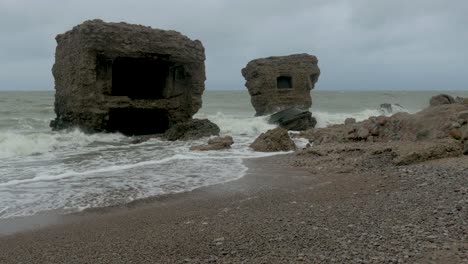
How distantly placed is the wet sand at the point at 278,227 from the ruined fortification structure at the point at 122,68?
354 inches

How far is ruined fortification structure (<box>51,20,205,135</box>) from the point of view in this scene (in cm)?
1418

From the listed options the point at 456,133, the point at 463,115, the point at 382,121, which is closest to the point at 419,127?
the point at 463,115

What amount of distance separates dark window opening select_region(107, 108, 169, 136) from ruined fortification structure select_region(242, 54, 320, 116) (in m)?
9.02

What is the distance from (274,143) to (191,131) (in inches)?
175

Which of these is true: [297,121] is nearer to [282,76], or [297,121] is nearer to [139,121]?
[139,121]

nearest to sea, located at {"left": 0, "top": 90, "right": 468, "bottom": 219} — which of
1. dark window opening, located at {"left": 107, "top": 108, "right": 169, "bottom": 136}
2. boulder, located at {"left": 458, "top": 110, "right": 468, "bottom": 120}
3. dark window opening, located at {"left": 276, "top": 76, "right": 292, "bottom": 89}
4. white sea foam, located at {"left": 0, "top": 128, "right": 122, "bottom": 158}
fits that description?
white sea foam, located at {"left": 0, "top": 128, "right": 122, "bottom": 158}

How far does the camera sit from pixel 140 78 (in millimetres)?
19500

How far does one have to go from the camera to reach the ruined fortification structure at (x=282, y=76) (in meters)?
25.1

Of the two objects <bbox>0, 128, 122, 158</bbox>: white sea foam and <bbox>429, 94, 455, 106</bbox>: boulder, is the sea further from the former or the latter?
<bbox>429, 94, 455, 106</bbox>: boulder

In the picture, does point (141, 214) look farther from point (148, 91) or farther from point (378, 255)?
point (148, 91)

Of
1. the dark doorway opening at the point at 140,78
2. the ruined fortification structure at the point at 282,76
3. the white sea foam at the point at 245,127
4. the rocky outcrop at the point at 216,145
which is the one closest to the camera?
the rocky outcrop at the point at 216,145

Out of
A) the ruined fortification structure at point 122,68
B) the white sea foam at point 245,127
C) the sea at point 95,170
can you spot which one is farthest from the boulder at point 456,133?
the white sea foam at point 245,127

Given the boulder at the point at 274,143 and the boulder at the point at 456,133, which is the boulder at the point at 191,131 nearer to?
the boulder at the point at 274,143

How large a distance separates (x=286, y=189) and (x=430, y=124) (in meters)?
4.18
